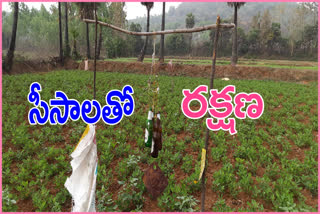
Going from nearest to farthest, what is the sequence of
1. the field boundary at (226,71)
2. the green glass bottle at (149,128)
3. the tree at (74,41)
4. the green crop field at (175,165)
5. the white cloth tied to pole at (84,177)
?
the white cloth tied to pole at (84,177) → the green glass bottle at (149,128) → the green crop field at (175,165) → the field boundary at (226,71) → the tree at (74,41)

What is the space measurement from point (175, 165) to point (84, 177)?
2.25m

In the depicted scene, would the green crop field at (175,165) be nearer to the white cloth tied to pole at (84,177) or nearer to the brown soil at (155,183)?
the brown soil at (155,183)

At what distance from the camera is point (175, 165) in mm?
4926

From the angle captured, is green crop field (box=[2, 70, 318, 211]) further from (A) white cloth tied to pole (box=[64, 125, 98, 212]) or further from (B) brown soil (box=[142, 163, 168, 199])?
(A) white cloth tied to pole (box=[64, 125, 98, 212])

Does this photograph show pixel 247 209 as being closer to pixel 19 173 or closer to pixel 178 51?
pixel 19 173

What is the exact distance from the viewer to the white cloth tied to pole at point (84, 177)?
3070 mm

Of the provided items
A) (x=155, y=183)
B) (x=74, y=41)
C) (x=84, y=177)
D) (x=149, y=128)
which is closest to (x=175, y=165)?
(x=155, y=183)

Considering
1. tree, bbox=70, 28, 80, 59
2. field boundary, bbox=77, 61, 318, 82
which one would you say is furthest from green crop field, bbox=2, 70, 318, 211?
tree, bbox=70, 28, 80, 59

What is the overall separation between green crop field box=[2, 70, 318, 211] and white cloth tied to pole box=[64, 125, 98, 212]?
23.3 inches

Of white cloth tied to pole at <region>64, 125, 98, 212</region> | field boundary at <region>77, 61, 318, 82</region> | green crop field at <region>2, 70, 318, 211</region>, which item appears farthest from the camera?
field boundary at <region>77, 61, 318, 82</region>

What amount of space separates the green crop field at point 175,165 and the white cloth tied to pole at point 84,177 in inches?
23.3

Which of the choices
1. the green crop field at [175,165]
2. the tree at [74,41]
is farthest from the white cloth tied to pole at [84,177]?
the tree at [74,41]

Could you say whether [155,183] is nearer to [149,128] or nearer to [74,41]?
[149,128]

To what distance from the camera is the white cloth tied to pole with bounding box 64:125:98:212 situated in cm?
307
